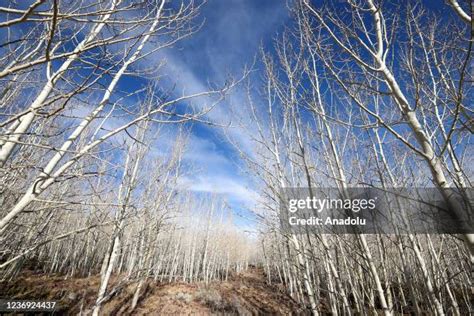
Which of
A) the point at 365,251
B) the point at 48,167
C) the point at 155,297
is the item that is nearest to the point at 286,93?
the point at 365,251

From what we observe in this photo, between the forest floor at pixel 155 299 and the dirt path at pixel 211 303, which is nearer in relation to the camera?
the forest floor at pixel 155 299

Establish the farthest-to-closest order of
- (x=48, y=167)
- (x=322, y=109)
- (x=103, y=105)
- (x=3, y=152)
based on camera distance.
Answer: (x=322, y=109)
(x=103, y=105)
(x=48, y=167)
(x=3, y=152)

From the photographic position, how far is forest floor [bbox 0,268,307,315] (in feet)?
30.2

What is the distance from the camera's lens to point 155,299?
11031 mm

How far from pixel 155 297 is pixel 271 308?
18.8 ft

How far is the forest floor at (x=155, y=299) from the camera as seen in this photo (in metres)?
9.20

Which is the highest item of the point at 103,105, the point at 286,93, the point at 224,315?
the point at 286,93

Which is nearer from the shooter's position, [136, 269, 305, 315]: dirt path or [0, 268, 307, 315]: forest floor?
[0, 268, 307, 315]: forest floor

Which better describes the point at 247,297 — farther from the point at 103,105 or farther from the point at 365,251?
the point at 103,105

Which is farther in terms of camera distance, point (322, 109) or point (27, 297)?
point (27, 297)

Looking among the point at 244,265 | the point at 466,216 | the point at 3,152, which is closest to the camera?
the point at 466,216

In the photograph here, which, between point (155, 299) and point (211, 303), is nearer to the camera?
point (155, 299)

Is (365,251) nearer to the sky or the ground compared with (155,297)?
nearer to the sky

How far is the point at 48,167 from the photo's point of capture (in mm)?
1844
